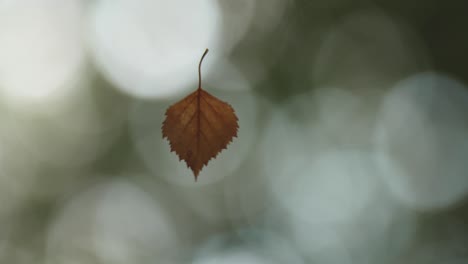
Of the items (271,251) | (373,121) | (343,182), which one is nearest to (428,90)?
(373,121)

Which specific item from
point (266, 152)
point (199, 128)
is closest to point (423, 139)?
point (266, 152)

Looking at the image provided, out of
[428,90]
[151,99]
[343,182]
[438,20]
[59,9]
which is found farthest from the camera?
[59,9]

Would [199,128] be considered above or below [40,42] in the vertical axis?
below

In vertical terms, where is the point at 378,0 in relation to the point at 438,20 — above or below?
above

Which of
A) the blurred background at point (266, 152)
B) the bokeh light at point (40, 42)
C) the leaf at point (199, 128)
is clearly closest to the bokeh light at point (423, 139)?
the blurred background at point (266, 152)

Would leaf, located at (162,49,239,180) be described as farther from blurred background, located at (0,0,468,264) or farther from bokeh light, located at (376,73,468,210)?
bokeh light, located at (376,73,468,210)

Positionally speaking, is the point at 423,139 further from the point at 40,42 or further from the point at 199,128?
the point at 40,42

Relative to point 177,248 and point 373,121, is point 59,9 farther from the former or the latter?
point 373,121
